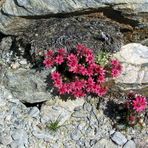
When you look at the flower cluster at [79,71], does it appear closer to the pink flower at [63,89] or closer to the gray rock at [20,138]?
the pink flower at [63,89]

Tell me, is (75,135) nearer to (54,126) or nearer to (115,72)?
(54,126)

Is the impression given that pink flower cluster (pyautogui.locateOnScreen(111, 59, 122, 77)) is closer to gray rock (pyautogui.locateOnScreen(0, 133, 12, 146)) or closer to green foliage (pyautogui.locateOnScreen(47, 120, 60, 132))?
green foliage (pyautogui.locateOnScreen(47, 120, 60, 132))

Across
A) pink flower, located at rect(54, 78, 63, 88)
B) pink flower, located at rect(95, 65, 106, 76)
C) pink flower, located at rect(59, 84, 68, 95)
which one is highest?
pink flower, located at rect(95, 65, 106, 76)

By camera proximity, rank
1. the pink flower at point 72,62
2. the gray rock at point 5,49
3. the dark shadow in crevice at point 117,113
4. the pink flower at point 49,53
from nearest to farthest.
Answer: the pink flower at point 72,62, the pink flower at point 49,53, the dark shadow in crevice at point 117,113, the gray rock at point 5,49

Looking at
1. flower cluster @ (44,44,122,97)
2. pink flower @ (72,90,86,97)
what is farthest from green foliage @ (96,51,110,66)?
pink flower @ (72,90,86,97)

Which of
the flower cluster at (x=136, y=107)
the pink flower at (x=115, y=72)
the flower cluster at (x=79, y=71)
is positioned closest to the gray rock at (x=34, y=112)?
the flower cluster at (x=79, y=71)

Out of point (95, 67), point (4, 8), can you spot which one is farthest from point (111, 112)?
point (4, 8)
